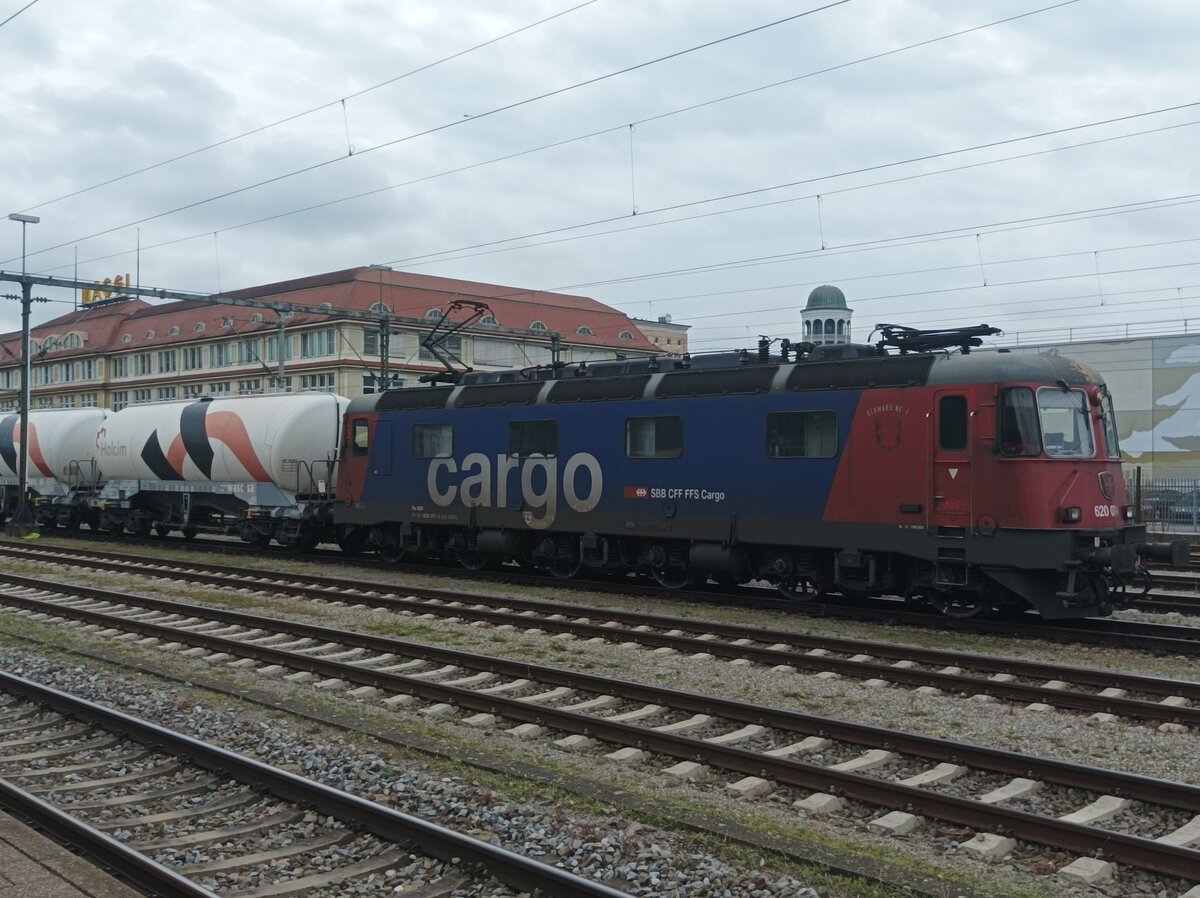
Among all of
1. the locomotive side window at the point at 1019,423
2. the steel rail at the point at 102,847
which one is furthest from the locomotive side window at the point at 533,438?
the steel rail at the point at 102,847

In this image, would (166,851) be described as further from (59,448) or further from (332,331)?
(332,331)

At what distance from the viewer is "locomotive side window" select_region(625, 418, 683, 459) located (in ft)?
57.4

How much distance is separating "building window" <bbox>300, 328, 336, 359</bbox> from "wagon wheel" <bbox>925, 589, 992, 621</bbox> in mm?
59119

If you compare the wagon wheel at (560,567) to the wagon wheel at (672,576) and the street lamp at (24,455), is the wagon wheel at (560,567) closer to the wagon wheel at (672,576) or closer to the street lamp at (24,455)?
the wagon wheel at (672,576)

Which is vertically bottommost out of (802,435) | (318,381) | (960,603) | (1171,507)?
(960,603)

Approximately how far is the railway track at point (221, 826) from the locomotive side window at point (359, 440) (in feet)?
44.8

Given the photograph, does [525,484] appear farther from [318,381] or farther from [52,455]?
[318,381]

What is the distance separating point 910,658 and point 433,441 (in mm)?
11694

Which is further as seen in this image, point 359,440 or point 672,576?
point 359,440

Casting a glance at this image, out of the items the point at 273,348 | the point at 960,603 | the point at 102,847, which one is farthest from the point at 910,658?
the point at 273,348

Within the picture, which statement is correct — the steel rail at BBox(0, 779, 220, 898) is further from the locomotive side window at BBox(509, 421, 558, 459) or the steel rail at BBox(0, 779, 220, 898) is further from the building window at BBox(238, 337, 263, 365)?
the building window at BBox(238, 337, 263, 365)

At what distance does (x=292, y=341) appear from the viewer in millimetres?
73688

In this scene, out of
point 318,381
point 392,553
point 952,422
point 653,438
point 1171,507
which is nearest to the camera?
point 952,422

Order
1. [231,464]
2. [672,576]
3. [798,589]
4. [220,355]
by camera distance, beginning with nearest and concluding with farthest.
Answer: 1. [798,589]
2. [672,576]
3. [231,464]
4. [220,355]
